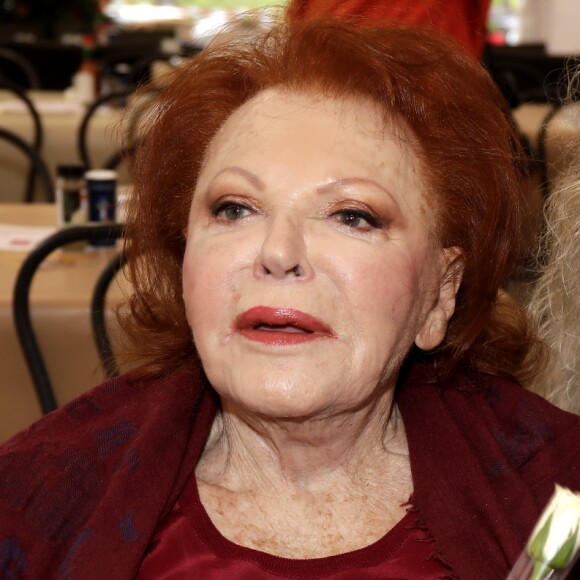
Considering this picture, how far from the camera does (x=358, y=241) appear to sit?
1.29 metres

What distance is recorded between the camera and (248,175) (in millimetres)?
1317

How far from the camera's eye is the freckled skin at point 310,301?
1243mm

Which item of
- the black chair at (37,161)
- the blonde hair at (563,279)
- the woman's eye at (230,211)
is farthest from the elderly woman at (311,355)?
the black chair at (37,161)

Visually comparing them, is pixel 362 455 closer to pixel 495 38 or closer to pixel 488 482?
pixel 488 482

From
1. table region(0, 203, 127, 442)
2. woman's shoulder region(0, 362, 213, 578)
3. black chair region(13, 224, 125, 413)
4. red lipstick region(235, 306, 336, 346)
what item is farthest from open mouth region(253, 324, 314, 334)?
table region(0, 203, 127, 442)

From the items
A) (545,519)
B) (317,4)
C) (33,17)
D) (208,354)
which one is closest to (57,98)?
(33,17)

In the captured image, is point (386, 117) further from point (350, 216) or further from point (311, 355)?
point (311, 355)

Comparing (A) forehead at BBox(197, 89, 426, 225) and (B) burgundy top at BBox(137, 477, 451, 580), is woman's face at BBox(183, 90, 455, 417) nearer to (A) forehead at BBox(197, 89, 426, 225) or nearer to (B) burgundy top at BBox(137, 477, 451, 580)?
(A) forehead at BBox(197, 89, 426, 225)

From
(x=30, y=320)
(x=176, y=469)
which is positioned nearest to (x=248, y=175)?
(x=176, y=469)

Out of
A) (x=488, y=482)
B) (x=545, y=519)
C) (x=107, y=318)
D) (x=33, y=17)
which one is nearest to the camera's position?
(x=545, y=519)

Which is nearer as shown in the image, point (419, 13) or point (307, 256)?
point (307, 256)

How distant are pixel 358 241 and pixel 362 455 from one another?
0.32 m

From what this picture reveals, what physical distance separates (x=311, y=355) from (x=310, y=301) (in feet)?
0.21

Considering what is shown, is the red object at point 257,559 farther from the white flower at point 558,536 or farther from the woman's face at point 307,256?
the white flower at point 558,536
